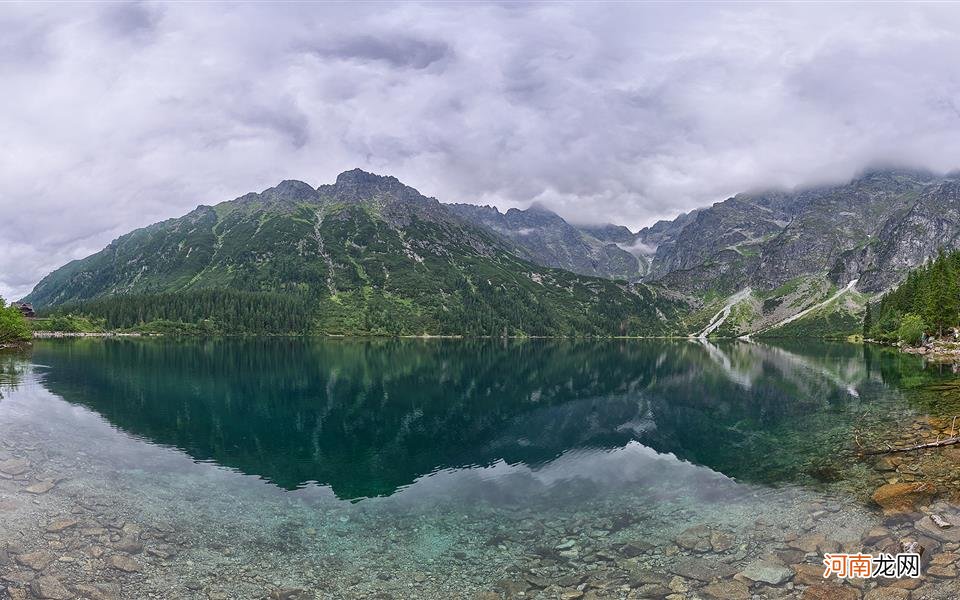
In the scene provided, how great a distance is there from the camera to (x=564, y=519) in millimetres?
29094

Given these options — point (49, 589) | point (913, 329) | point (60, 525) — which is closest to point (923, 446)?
point (49, 589)

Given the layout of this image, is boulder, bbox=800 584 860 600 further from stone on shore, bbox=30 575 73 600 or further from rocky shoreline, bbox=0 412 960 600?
stone on shore, bbox=30 575 73 600

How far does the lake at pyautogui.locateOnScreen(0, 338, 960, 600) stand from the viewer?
21.7 m

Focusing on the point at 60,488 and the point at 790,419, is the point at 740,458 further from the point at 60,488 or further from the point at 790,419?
the point at 60,488

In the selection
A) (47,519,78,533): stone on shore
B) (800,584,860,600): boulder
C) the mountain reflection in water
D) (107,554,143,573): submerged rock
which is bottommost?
the mountain reflection in water

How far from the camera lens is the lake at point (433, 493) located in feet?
71.1

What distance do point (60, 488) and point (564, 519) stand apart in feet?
97.4

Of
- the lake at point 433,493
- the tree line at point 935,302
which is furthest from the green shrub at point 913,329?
the lake at point 433,493

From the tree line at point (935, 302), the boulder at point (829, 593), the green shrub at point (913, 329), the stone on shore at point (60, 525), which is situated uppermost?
the tree line at point (935, 302)

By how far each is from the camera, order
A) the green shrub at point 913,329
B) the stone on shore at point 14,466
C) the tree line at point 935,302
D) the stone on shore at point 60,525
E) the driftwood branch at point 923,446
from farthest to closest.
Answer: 1. the green shrub at point 913,329
2. the tree line at point 935,302
3. the stone on shore at point 14,466
4. the driftwood branch at point 923,446
5. the stone on shore at point 60,525

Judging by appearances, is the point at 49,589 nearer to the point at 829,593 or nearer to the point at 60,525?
the point at 60,525

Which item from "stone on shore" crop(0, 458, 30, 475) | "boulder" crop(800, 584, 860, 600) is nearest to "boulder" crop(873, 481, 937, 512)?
"boulder" crop(800, 584, 860, 600)

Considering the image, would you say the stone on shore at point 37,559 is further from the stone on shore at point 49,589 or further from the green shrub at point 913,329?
the green shrub at point 913,329

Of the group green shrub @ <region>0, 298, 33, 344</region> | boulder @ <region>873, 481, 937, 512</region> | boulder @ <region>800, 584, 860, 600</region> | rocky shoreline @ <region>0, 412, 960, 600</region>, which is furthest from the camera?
green shrub @ <region>0, 298, 33, 344</region>
